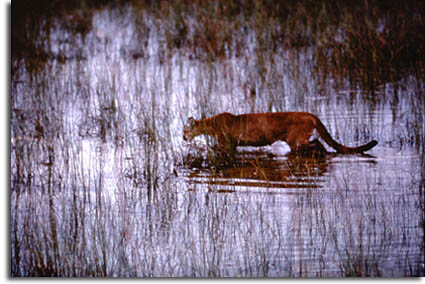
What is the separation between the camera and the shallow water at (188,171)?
2.71m

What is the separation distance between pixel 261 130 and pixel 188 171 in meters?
0.44

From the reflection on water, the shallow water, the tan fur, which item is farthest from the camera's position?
the tan fur

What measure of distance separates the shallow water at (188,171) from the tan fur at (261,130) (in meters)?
0.05

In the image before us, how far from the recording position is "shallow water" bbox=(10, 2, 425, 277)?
2.71 metres

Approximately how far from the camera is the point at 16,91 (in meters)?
3.16

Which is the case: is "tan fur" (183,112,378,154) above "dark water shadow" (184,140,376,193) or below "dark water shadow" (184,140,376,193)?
above

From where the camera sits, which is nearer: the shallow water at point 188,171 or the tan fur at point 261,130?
the shallow water at point 188,171

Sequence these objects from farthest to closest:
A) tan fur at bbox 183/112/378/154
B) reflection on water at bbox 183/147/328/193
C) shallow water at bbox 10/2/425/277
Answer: tan fur at bbox 183/112/378/154 < reflection on water at bbox 183/147/328/193 < shallow water at bbox 10/2/425/277

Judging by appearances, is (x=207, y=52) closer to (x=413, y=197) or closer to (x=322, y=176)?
(x=322, y=176)

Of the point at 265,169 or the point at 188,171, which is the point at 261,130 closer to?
the point at 265,169

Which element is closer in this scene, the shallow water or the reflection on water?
the shallow water

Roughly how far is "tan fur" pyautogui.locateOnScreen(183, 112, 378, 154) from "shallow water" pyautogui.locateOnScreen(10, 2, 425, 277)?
0.05m

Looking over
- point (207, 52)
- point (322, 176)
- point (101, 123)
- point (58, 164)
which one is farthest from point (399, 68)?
point (58, 164)

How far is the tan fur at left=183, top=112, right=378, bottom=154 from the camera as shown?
3152 mm
